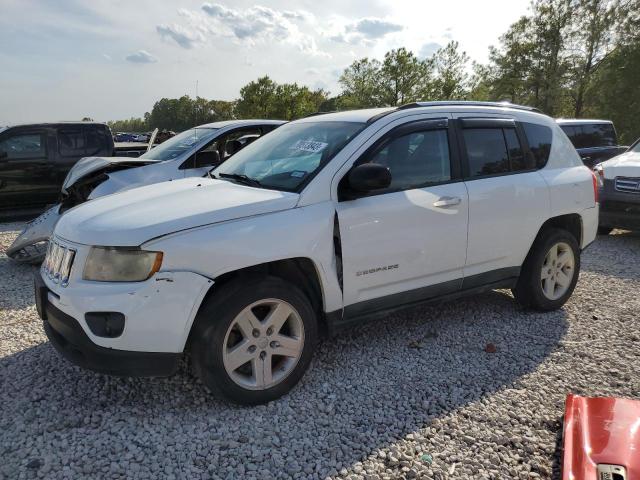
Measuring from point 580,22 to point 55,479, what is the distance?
135 ft

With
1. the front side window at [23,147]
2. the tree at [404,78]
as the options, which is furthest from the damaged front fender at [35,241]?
the tree at [404,78]

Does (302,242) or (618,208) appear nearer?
(302,242)

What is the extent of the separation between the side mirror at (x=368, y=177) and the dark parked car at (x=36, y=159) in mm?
7963

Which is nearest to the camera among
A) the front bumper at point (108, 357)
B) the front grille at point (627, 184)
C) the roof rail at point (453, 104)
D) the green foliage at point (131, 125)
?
the front bumper at point (108, 357)

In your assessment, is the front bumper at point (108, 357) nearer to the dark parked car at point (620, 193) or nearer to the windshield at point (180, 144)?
the windshield at point (180, 144)

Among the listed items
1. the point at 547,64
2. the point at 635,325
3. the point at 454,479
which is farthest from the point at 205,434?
the point at 547,64

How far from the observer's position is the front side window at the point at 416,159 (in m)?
3.40

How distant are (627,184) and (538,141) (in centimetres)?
393

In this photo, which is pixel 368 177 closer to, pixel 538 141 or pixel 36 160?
pixel 538 141

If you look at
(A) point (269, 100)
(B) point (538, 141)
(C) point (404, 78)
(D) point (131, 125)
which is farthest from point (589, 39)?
(D) point (131, 125)

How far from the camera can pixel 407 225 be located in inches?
132

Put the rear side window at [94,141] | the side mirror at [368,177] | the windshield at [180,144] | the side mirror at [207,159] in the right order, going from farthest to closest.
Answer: the rear side window at [94,141], the windshield at [180,144], the side mirror at [207,159], the side mirror at [368,177]

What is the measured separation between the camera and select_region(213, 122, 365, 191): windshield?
10.7 feet

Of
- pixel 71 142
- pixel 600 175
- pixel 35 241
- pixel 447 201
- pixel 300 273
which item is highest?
pixel 71 142
